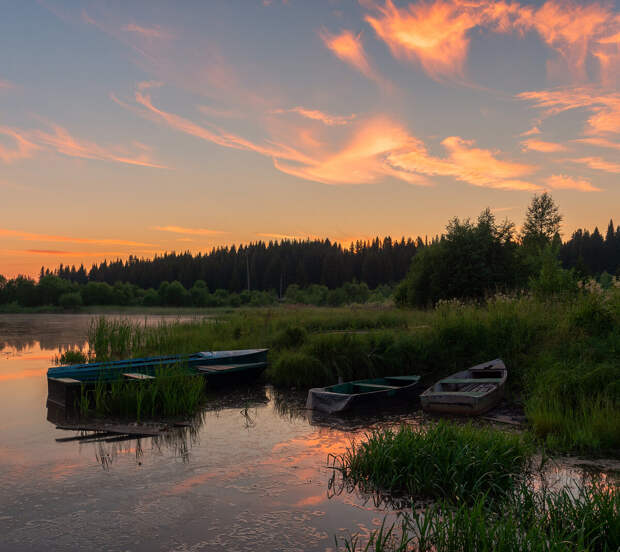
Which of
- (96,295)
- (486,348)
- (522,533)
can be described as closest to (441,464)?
(522,533)

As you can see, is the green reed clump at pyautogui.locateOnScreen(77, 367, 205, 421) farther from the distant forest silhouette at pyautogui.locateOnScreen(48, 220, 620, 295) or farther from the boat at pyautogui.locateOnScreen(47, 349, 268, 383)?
the distant forest silhouette at pyautogui.locateOnScreen(48, 220, 620, 295)

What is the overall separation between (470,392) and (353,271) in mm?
99464

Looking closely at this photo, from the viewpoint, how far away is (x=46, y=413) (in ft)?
37.6

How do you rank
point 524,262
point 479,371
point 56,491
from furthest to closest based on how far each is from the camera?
point 524,262, point 479,371, point 56,491

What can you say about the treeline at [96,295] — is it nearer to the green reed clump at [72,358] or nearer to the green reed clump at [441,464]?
the green reed clump at [72,358]

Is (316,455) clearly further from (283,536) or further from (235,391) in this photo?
(235,391)

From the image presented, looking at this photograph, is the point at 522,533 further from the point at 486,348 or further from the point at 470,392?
the point at 486,348

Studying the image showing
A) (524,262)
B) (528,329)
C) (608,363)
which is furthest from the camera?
(524,262)

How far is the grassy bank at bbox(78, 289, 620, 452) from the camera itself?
9.41 metres

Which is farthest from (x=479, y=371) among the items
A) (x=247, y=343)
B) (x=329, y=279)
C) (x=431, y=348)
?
(x=329, y=279)

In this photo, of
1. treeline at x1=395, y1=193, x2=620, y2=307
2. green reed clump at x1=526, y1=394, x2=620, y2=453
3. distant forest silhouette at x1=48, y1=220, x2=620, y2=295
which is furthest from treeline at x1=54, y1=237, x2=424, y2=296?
green reed clump at x1=526, y1=394, x2=620, y2=453

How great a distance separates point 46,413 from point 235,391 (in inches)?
190

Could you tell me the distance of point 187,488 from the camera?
6859 millimetres

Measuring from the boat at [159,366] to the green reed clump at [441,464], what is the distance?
6306 millimetres
